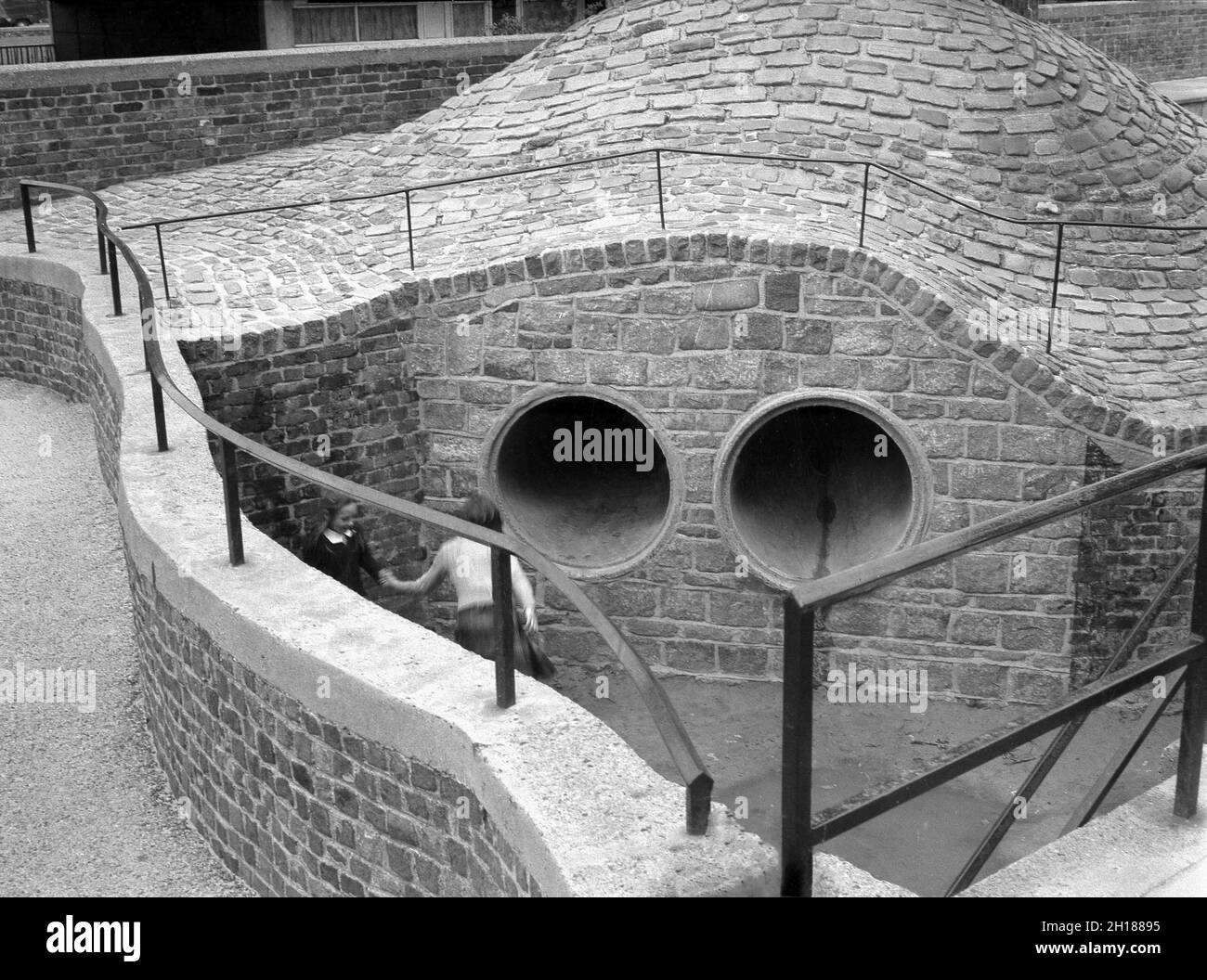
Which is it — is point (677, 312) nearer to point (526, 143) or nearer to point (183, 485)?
point (526, 143)

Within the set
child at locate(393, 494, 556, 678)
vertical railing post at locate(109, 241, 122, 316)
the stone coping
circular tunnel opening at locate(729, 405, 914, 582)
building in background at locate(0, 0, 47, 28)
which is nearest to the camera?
child at locate(393, 494, 556, 678)

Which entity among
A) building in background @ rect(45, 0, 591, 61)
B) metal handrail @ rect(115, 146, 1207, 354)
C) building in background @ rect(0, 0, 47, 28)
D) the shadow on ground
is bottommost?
the shadow on ground

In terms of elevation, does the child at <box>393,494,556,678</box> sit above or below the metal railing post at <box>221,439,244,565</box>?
below

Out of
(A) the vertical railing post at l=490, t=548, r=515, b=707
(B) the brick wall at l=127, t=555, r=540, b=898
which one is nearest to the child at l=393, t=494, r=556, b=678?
(B) the brick wall at l=127, t=555, r=540, b=898

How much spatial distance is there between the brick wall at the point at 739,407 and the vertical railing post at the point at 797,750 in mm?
7004

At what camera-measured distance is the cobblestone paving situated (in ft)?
34.9

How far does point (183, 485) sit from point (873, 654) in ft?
19.3

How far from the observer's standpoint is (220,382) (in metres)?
9.80

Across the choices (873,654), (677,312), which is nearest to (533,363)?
(677,312)

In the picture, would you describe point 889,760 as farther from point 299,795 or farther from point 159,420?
point 299,795

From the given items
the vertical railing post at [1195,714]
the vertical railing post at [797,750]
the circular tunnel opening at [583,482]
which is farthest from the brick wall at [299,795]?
the circular tunnel opening at [583,482]

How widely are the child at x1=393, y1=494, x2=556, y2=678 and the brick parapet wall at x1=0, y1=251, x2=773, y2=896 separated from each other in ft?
5.61

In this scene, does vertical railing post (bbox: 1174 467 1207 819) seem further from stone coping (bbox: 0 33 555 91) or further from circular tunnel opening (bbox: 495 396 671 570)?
stone coping (bbox: 0 33 555 91)

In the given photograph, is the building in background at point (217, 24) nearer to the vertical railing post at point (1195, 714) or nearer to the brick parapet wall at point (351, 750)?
the brick parapet wall at point (351, 750)
